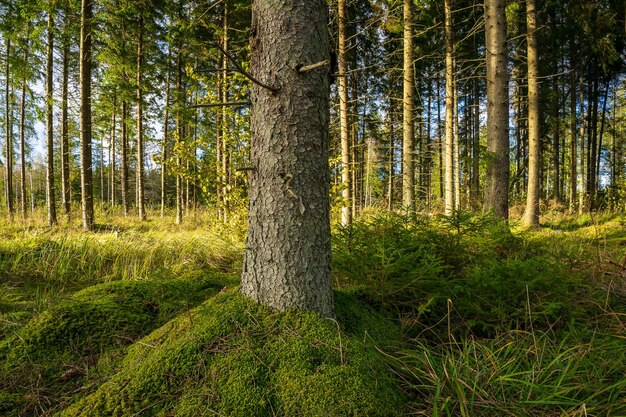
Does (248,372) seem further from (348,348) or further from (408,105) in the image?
(408,105)

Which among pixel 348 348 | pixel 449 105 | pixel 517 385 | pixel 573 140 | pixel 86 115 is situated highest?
pixel 449 105

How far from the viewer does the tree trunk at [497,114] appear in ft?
18.6

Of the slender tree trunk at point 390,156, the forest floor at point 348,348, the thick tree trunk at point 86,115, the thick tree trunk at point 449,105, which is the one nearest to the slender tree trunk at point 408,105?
the slender tree trunk at point 390,156

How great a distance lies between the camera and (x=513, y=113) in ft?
72.0

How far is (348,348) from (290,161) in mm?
1007

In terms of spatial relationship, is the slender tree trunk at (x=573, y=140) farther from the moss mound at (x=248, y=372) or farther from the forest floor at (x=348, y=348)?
the moss mound at (x=248, y=372)

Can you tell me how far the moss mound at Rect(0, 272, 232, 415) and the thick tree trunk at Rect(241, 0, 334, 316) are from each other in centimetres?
91

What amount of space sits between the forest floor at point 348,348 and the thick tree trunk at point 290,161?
201 mm

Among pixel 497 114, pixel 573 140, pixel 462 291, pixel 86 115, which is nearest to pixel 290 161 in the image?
pixel 462 291

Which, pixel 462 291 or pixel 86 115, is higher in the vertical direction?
pixel 86 115

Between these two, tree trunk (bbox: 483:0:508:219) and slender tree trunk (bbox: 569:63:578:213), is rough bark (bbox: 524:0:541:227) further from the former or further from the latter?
slender tree trunk (bbox: 569:63:578:213)

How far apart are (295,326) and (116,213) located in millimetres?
19568

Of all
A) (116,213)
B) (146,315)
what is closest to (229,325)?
(146,315)

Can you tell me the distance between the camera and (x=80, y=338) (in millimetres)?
1896
